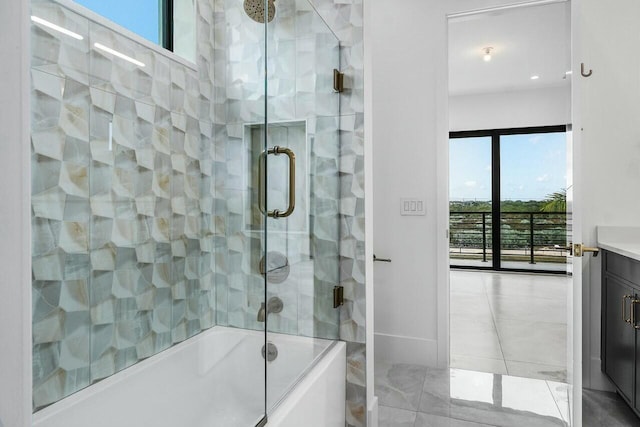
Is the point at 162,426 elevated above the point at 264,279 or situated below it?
below

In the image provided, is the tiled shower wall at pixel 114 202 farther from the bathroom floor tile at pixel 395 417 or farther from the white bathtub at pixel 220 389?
the bathroom floor tile at pixel 395 417

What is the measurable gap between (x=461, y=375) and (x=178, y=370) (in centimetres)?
174

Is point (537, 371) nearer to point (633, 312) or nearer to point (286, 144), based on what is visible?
point (633, 312)

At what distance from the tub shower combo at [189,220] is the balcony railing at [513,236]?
17.7 feet

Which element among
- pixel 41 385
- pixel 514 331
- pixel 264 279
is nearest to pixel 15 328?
pixel 264 279

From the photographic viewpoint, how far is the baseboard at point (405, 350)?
263 centimetres

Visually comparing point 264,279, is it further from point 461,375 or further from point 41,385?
point 461,375

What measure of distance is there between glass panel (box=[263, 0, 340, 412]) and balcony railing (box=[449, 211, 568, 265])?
5250mm

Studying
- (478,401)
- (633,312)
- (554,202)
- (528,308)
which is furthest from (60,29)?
(554,202)

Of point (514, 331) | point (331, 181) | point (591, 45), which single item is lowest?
point (514, 331)

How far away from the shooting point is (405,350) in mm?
2699

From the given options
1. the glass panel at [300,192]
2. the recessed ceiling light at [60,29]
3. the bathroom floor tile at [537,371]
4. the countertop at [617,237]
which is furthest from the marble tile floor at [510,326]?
the recessed ceiling light at [60,29]

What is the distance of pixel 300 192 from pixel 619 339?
1.84 metres

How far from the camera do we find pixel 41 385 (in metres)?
1.29
